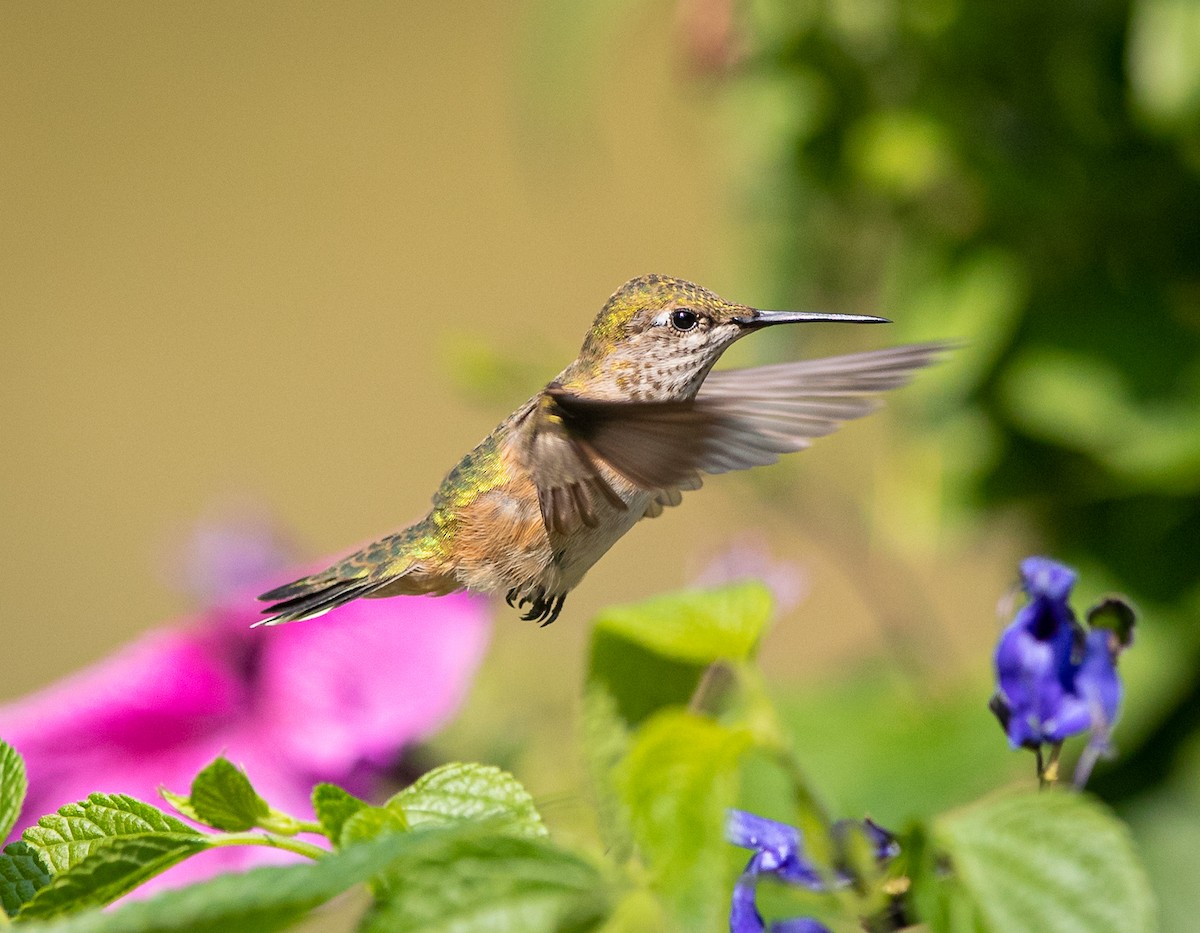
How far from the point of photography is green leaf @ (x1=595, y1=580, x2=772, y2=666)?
372mm

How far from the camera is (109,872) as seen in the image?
1.10 ft

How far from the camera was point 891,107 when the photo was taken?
121 centimetres

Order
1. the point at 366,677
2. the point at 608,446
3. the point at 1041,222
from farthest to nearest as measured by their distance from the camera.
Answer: the point at 1041,222
the point at 366,677
the point at 608,446

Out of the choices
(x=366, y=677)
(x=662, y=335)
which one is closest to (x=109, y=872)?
(x=662, y=335)

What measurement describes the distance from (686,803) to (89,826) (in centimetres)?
16

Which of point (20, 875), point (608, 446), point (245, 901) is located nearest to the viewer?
point (245, 901)

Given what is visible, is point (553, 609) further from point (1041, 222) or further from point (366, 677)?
point (1041, 222)

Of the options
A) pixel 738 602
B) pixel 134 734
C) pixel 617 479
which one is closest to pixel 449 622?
pixel 134 734

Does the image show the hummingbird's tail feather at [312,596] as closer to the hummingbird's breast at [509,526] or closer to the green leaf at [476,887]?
the hummingbird's breast at [509,526]

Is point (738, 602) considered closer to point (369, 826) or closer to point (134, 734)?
point (369, 826)

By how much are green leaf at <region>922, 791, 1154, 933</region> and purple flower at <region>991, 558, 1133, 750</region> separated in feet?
0.23

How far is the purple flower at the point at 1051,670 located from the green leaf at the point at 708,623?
3.3 inches

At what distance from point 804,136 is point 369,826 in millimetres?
1016

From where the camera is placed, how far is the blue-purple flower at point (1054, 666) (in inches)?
16.4
